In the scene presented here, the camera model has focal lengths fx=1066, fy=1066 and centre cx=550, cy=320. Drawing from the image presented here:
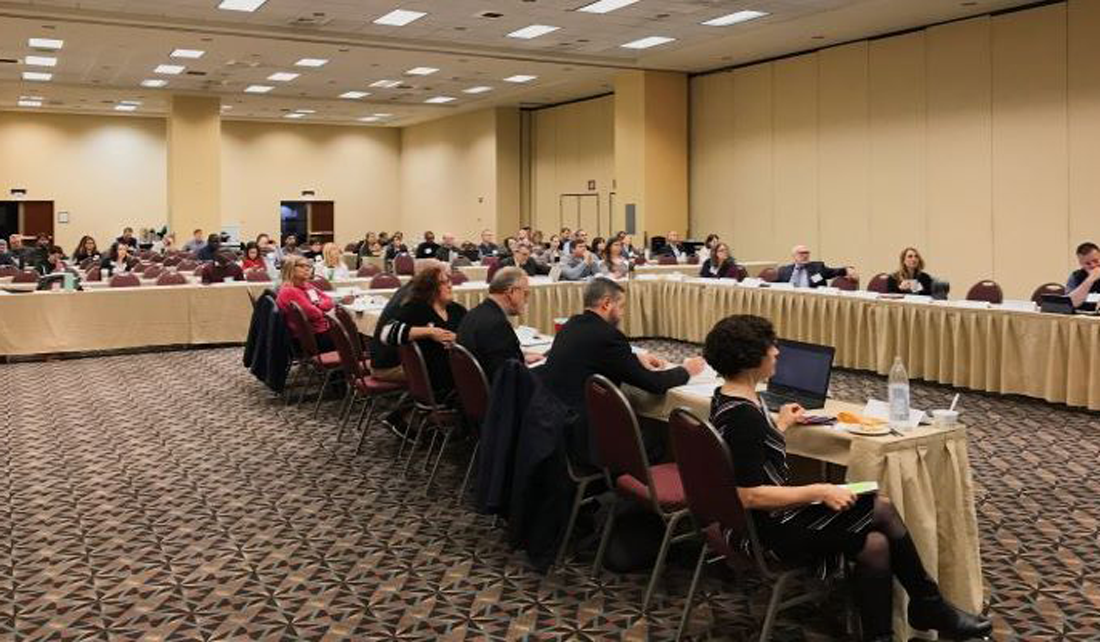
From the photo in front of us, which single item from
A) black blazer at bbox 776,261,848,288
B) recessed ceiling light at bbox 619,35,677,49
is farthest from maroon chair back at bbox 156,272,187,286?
recessed ceiling light at bbox 619,35,677,49

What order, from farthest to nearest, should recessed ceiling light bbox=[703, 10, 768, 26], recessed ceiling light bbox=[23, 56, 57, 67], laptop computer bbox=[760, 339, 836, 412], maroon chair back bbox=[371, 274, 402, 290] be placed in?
recessed ceiling light bbox=[23, 56, 57, 67] → recessed ceiling light bbox=[703, 10, 768, 26] → maroon chair back bbox=[371, 274, 402, 290] → laptop computer bbox=[760, 339, 836, 412]

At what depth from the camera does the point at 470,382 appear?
523cm

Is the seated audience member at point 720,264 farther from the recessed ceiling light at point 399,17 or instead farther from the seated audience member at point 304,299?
the seated audience member at point 304,299

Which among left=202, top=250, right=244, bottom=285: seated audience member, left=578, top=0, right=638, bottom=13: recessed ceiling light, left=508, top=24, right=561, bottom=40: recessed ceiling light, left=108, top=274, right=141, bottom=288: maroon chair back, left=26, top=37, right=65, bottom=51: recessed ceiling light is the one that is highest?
left=26, top=37, right=65, bottom=51: recessed ceiling light

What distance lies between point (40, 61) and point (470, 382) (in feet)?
53.3

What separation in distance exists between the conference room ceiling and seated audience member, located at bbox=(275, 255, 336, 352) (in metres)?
5.53

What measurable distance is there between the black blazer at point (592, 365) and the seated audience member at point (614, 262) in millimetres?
7815

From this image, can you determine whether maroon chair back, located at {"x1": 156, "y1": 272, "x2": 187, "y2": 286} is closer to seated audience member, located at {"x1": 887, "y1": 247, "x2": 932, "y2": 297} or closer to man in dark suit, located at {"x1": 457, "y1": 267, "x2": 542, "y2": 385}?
man in dark suit, located at {"x1": 457, "y1": 267, "x2": 542, "y2": 385}

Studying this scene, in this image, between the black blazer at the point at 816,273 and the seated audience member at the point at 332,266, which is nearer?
the black blazer at the point at 816,273

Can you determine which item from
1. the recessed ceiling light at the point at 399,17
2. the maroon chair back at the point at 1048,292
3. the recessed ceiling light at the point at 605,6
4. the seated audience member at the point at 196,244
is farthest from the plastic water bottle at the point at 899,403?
the seated audience member at the point at 196,244

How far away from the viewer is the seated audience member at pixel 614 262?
1274 centimetres

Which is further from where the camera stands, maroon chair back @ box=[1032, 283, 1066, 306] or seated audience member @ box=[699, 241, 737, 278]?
seated audience member @ box=[699, 241, 737, 278]

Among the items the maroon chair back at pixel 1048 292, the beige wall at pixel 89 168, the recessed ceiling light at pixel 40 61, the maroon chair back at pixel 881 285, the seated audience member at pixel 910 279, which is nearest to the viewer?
the maroon chair back at pixel 1048 292

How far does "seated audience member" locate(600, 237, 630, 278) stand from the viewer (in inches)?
502
